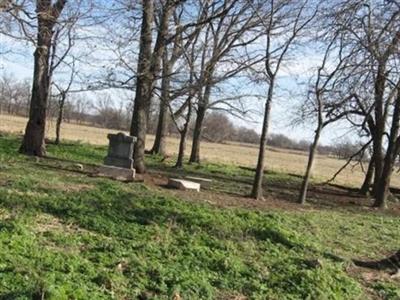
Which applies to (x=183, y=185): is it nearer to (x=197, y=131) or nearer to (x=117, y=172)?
(x=117, y=172)

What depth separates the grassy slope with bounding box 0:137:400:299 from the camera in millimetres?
7111

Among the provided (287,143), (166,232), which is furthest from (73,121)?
(166,232)

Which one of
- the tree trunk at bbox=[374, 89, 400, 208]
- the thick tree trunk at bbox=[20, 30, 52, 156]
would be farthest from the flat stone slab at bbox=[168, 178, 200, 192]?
the tree trunk at bbox=[374, 89, 400, 208]

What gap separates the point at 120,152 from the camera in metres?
16.3

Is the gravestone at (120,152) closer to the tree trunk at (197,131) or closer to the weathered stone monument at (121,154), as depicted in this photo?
the weathered stone monument at (121,154)

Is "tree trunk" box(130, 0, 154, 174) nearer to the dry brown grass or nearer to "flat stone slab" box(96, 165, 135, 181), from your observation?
"flat stone slab" box(96, 165, 135, 181)

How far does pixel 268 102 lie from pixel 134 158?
438 centimetres

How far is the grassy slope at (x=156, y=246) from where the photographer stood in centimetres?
711

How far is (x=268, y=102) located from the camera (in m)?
16.0

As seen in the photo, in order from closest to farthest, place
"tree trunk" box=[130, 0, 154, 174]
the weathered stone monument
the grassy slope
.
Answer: the grassy slope, the weathered stone monument, "tree trunk" box=[130, 0, 154, 174]

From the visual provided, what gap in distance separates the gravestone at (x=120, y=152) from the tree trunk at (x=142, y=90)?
1196 mm

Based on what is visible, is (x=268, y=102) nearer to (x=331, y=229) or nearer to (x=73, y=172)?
(x=331, y=229)

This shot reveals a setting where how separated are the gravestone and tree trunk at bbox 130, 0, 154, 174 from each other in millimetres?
1196

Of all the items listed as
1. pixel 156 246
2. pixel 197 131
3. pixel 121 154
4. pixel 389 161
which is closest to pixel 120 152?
pixel 121 154
